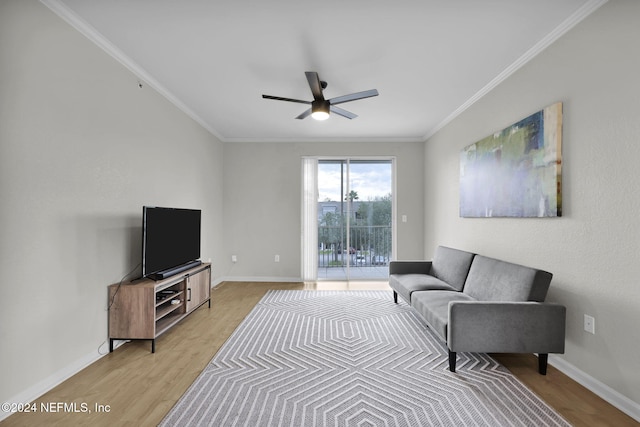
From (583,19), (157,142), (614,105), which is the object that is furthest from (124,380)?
(583,19)

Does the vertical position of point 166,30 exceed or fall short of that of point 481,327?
it exceeds it

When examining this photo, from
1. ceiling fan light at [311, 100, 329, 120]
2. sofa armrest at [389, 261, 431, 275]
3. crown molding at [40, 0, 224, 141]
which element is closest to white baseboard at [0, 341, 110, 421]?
crown molding at [40, 0, 224, 141]

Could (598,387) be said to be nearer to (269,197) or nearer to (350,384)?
(350,384)

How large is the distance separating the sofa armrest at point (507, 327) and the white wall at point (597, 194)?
0.66ft

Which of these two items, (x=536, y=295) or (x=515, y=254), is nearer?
(x=536, y=295)

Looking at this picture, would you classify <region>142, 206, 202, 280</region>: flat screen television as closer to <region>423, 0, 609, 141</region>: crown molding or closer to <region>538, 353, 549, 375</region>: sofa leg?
<region>538, 353, 549, 375</region>: sofa leg

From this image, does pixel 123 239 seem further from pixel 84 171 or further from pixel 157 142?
pixel 157 142

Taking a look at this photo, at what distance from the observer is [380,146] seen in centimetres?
548

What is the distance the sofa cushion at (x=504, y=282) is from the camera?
225cm

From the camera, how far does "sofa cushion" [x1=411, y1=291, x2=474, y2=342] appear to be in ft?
7.77

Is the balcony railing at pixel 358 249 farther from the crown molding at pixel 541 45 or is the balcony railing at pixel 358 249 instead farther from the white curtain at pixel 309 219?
the crown molding at pixel 541 45

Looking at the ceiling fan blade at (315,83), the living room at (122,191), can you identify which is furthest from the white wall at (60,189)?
the ceiling fan blade at (315,83)

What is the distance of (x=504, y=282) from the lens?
2.53m

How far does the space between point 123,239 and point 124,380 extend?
1.24 meters
